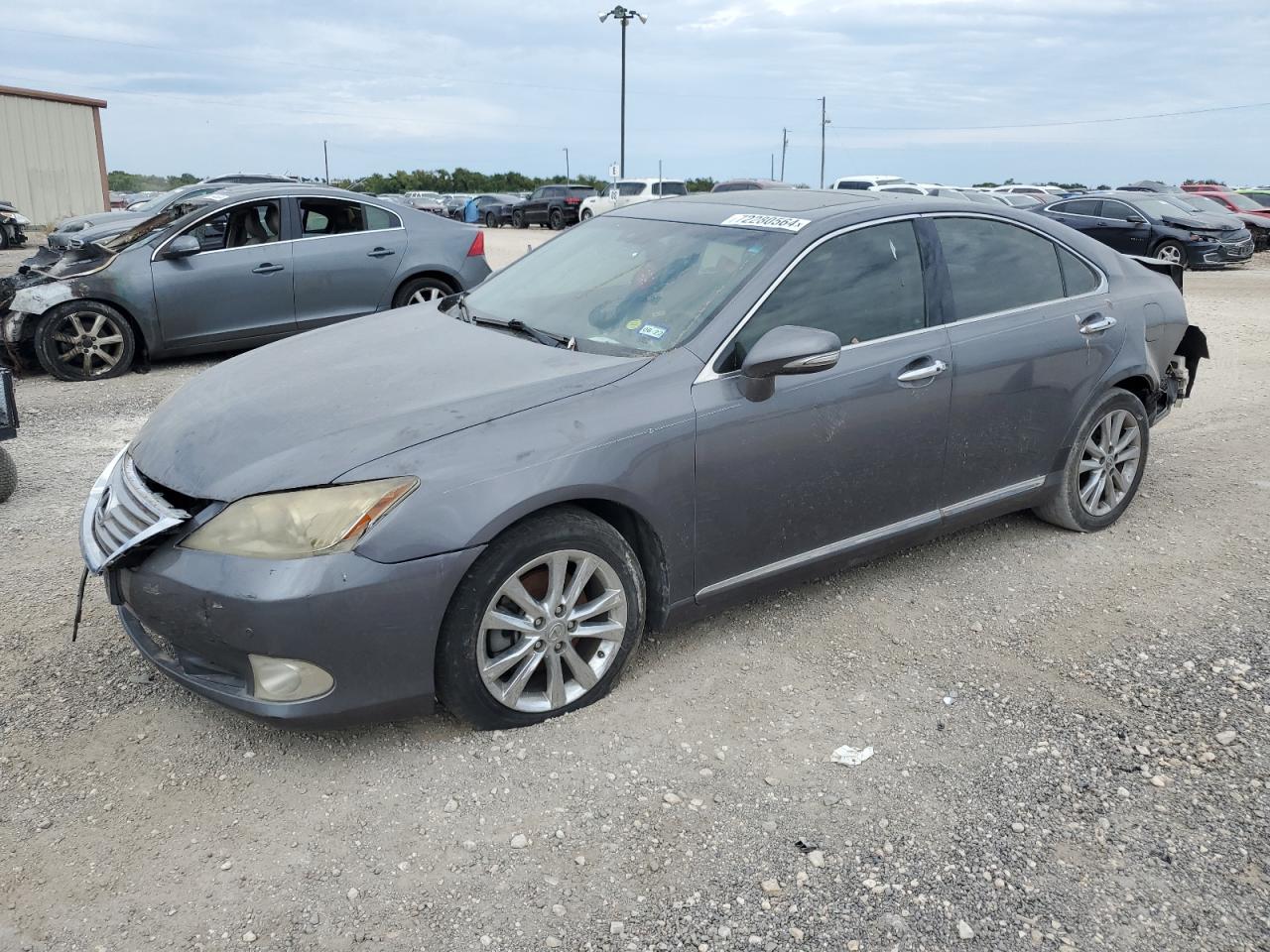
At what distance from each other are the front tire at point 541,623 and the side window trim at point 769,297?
2.10ft

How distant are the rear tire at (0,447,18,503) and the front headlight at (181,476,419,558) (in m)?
3.05

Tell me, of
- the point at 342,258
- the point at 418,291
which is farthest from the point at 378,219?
the point at 418,291

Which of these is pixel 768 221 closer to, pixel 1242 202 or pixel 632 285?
pixel 632 285

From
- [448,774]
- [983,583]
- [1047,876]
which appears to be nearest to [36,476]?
[448,774]

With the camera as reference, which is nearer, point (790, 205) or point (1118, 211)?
point (790, 205)

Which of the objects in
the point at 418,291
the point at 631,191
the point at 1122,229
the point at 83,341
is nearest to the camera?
the point at 83,341

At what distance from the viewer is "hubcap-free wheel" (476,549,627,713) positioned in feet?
9.95

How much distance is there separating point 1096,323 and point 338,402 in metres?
3.29

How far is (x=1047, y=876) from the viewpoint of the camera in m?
2.58

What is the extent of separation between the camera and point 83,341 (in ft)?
26.6

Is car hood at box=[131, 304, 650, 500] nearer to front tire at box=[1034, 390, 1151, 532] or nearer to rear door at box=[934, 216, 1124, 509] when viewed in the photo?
rear door at box=[934, 216, 1124, 509]

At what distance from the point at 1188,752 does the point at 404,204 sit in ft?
26.9

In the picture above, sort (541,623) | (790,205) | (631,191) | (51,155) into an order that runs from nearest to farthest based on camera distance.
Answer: (541,623), (790,205), (51,155), (631,191)

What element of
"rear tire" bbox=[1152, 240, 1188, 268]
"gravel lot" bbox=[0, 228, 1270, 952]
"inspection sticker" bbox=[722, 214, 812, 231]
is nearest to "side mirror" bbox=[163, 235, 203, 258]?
"gravel lot" bbox=[0, 228, 1270, 952]
